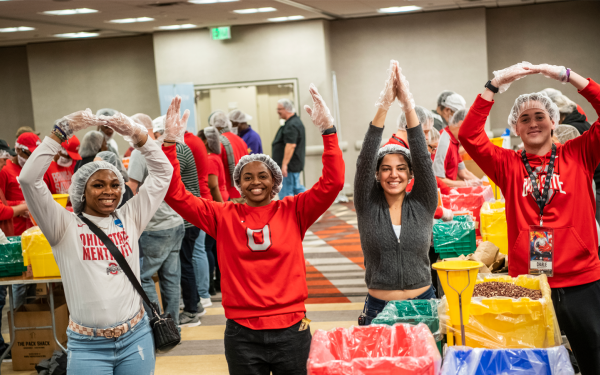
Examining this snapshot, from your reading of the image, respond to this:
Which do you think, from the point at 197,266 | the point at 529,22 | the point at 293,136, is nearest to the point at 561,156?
the point at 197,266

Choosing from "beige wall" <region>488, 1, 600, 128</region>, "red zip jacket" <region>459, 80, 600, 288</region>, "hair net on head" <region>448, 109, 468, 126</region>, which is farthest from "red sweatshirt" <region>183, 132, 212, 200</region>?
"beige wall" <region>488, 1, 600, 128</region>

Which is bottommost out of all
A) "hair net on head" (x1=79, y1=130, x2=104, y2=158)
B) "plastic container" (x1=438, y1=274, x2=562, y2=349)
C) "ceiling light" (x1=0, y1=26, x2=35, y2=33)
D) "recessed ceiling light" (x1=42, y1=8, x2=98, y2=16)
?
"plastic container" (x1=438, y1=274, x2=562, y2=349)

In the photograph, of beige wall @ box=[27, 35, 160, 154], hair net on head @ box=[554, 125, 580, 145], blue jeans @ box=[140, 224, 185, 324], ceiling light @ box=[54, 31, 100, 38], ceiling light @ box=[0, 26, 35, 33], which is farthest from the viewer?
beige wall @ box=[27, 35, 160, 154]

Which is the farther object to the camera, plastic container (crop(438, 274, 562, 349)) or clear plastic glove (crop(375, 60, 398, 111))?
clear plastic glove (crop(375, 60, 398, 111))

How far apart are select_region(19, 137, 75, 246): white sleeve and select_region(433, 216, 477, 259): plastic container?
253 cm

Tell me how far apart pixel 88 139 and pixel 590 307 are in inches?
150

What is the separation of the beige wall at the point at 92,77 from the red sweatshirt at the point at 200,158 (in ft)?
25.3

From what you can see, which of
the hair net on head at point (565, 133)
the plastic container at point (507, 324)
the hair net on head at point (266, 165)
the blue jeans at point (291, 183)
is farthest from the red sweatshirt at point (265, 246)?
the blue jeans at point (291, 183)

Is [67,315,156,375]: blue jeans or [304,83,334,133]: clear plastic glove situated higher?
[304,83,334,133]: clear plastic glove

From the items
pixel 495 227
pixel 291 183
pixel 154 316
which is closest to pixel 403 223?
pixel 154 316

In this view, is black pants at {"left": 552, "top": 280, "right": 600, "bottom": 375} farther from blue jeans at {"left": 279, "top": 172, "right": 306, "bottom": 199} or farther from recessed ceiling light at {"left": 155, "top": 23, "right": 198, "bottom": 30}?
recessed ceiling light at {"left": 155, "top": 23, "right": 198, "bottom": 30}

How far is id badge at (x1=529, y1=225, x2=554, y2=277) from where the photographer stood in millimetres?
2443

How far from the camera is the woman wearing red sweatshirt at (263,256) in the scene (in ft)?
7.57

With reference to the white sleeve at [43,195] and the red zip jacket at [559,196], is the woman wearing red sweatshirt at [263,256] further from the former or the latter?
the red zip jacket at [559,196]
